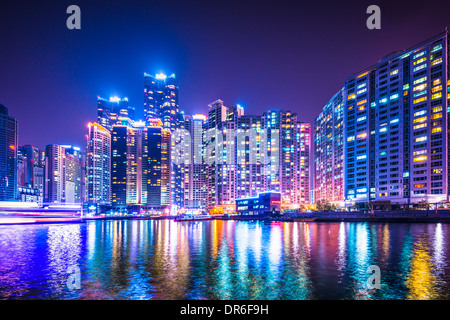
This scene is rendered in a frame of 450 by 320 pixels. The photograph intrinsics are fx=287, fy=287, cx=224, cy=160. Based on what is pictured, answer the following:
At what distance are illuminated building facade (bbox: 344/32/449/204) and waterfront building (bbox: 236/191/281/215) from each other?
4096cm

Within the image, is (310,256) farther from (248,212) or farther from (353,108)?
(248,212)

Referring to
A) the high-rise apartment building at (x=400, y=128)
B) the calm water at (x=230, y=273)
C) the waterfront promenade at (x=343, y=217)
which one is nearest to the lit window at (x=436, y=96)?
the high-rise apartment building at (x=400, y=128)

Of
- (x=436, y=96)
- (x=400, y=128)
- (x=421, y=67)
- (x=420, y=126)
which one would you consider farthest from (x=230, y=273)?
(x=421, y=67)

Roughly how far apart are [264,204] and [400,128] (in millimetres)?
83586

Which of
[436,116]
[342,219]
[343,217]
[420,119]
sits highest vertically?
[436,116]

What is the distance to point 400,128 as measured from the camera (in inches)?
5217

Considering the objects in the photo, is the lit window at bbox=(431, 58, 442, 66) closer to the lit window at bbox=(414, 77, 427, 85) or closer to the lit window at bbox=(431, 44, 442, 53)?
the lit window at bbox=(431, 44, 442, 53)

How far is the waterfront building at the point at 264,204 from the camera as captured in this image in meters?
175

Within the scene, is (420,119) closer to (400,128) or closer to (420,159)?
(400,128)

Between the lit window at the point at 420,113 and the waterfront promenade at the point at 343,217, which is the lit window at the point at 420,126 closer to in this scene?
the lit window at the point at 420,113

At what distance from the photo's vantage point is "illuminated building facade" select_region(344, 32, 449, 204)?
118 meters

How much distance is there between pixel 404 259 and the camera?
1372 inches

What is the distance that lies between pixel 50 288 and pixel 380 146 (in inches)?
5834
